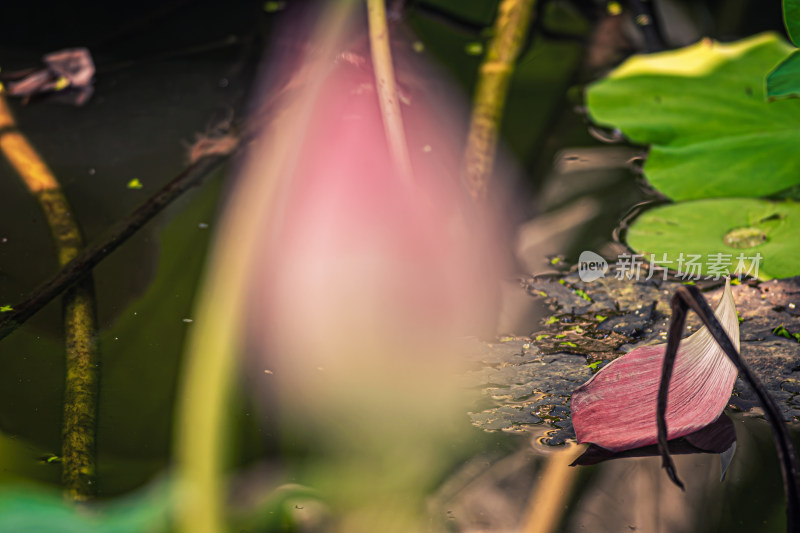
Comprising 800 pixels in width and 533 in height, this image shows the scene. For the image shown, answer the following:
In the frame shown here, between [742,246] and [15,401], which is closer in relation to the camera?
[15,401]

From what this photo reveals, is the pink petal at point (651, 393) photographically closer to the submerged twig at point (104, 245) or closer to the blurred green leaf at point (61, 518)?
the blurred green leaf at point (61, 518)

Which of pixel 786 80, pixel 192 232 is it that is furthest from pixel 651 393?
pixel 192 232

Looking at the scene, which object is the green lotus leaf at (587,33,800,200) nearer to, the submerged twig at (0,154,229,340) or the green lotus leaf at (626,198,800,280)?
the green lotus leaf at (626,198,800,280)

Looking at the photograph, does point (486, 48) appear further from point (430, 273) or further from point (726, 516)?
point (726, 516)

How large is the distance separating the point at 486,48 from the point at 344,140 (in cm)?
30

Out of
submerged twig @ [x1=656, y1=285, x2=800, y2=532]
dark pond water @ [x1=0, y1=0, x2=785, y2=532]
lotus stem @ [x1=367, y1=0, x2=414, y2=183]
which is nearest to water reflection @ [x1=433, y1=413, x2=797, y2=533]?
dark pond water @ [x1=0, y1=0, x2=785, y2=532]

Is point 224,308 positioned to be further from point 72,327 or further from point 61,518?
point 61,518

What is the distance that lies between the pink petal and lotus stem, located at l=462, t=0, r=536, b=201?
33 cm

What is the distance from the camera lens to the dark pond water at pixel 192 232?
1.46 feet

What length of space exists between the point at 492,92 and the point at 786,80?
0.41 meters

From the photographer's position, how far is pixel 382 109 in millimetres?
787

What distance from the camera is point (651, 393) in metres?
0.42

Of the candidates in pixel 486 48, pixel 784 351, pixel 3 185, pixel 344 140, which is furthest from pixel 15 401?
pixel 486 48

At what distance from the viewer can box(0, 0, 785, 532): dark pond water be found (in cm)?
44
